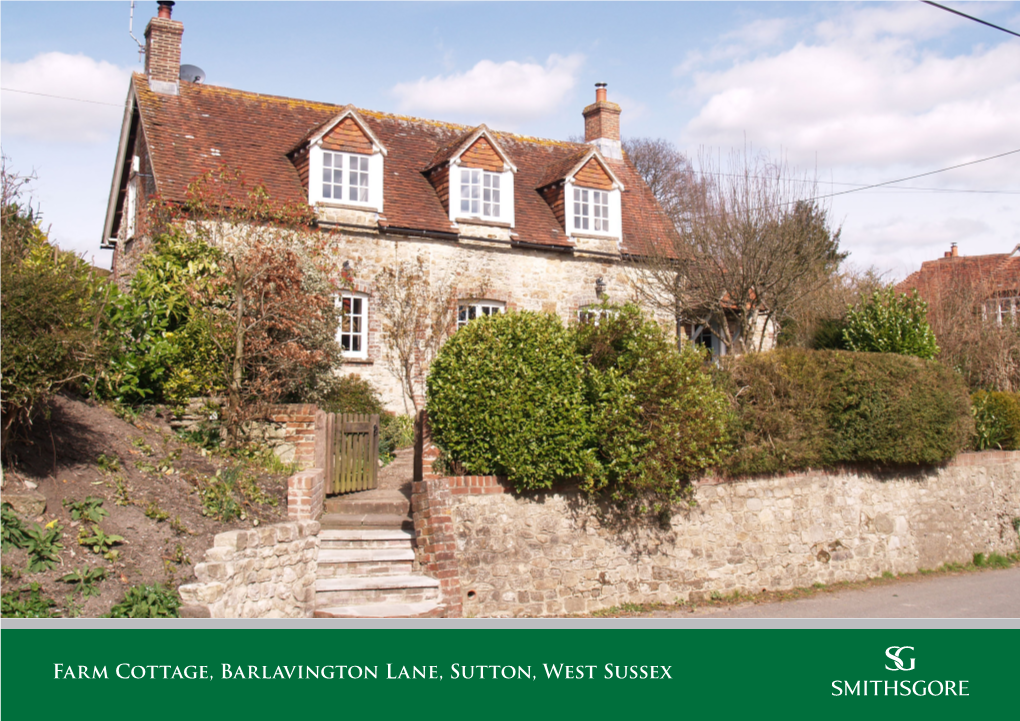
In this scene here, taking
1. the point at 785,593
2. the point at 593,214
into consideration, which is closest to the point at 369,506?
the point at 785,593

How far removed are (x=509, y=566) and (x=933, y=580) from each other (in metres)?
7.57

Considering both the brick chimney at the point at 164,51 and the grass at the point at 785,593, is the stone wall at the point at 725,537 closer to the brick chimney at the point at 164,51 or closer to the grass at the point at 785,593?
the grass at the point at 785,593

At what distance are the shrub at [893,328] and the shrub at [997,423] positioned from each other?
1594 mm

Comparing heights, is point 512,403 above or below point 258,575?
above

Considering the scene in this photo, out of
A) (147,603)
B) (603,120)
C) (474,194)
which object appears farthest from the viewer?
(603,120)

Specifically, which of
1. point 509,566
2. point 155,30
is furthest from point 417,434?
point 155,30

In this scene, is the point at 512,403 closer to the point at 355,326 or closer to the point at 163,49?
the point at 355,326

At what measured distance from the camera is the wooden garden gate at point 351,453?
11.8 m

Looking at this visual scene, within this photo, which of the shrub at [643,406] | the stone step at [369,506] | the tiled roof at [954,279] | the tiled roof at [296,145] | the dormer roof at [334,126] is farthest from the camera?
the tiled roof at [954,279]

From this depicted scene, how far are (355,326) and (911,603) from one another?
12.0 metres

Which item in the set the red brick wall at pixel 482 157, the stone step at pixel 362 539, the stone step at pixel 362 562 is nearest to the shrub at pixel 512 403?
the stone step at pixel 362 539

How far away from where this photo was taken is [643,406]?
1052cm

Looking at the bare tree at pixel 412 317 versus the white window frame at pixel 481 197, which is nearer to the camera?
the bare tree at pixel 412 317

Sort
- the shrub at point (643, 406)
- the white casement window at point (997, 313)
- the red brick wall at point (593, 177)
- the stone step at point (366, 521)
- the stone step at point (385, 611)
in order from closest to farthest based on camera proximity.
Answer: the stone step at point (385, 611), the shrub at point (643, 406), the stone step at point (366, 521), the white casement window at point (997, 313), the red brick wall at point (593, 177)
